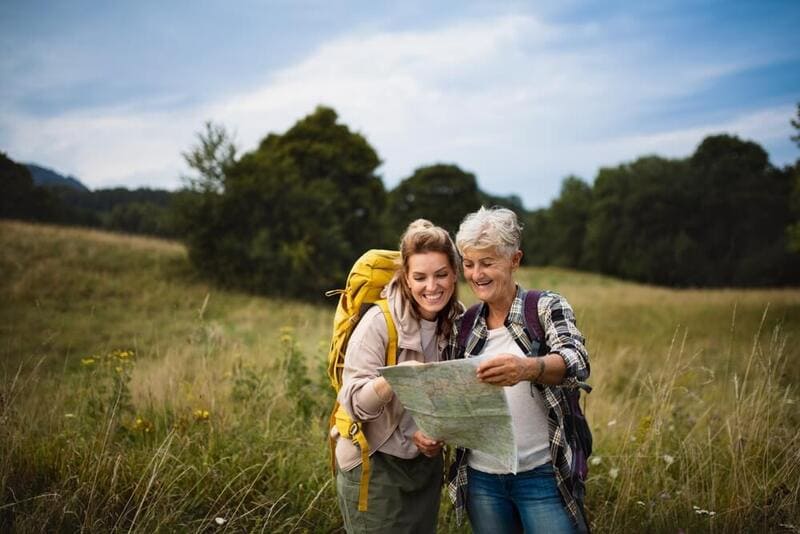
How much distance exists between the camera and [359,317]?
231cm

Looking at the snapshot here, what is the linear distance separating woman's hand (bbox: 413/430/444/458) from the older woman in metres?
0.26

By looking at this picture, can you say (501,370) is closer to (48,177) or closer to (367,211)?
(48,177)

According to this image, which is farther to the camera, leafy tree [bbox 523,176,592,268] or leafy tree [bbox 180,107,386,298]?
leafy tree [bbox 523,176,592,268]

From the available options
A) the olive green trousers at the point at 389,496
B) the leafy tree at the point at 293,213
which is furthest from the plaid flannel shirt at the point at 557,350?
A: the leafy tree at the point at 293,213

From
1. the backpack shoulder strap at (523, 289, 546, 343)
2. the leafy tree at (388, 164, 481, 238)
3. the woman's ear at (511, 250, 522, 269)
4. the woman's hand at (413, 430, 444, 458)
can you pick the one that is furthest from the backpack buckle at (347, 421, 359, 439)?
the leafy tree at (388, 164, 481, 238)

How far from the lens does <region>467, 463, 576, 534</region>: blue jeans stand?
211 centimetres

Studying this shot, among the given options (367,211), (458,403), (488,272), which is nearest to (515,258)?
(488,272)

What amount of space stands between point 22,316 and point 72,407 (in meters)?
6.76

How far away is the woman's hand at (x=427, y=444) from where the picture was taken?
2.10 meters

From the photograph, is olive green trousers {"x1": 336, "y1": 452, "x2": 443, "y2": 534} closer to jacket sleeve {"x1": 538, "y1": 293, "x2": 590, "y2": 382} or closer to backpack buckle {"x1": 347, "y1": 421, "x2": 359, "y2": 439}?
backpack buckle {"x1": 347, "y1": 421, "x2": 359, "y2": 439}

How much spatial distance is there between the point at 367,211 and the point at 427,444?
21277 millimetres

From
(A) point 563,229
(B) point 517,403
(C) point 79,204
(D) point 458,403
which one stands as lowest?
(B) point 517,403

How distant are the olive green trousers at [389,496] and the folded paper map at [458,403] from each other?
1.30 ft

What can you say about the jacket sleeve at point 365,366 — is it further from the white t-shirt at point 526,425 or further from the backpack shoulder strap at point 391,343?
the white t-shirt at point 526,425
